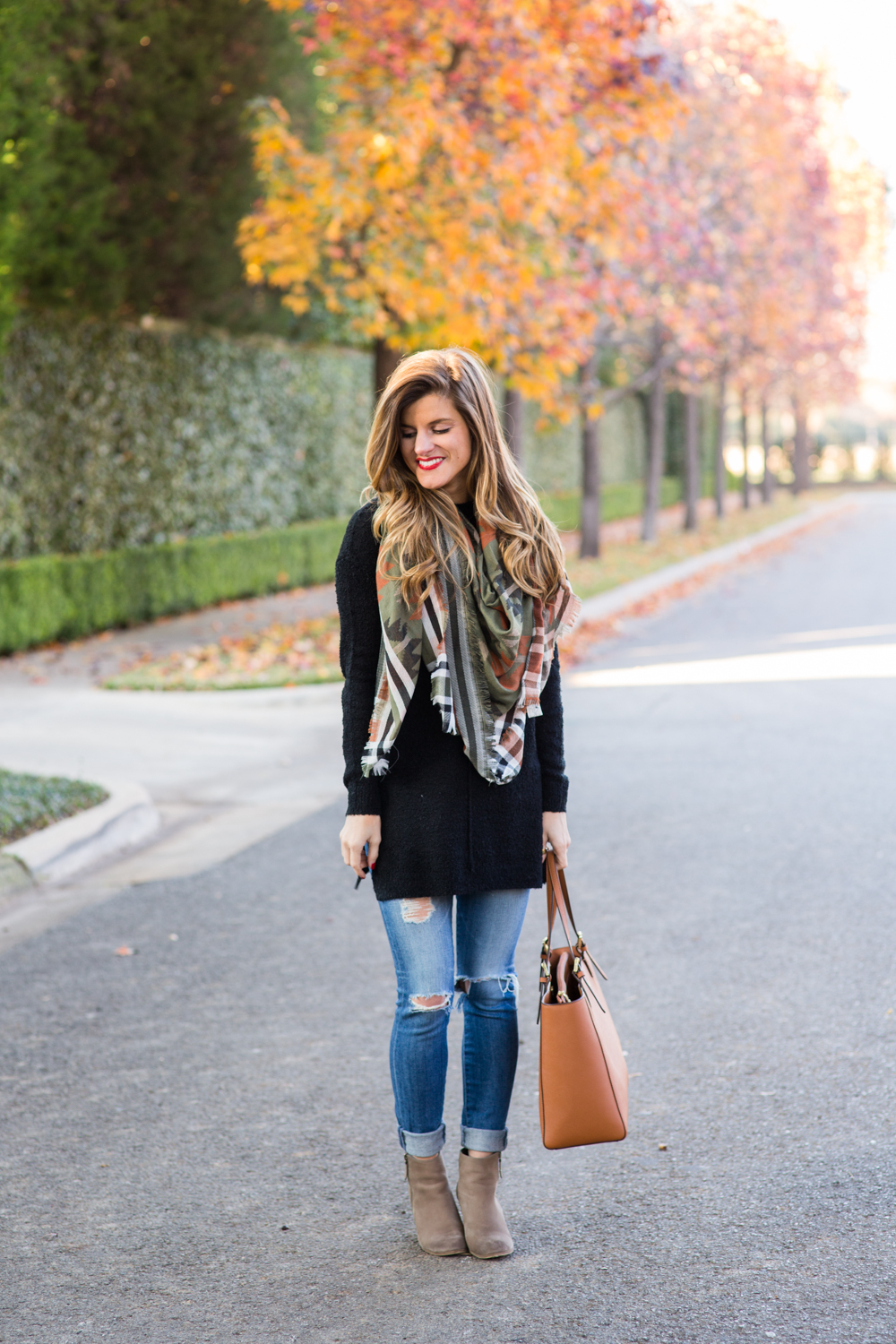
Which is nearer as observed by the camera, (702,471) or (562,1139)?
(562,1139)

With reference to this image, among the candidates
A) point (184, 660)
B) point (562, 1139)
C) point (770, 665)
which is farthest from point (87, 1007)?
point (770, 665)

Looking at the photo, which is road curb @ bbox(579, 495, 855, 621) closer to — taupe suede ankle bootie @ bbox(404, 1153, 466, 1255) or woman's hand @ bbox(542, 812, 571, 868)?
woman's hand @ bbox(542, 812, 571, 868)

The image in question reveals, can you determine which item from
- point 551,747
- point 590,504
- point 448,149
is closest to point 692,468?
point 590,504

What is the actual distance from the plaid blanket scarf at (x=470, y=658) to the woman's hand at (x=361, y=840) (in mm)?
107

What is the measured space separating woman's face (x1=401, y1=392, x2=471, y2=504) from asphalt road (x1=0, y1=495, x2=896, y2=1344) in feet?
5.54

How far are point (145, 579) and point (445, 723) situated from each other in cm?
1205

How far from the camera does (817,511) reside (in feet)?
139

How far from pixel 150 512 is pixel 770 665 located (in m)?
6.84

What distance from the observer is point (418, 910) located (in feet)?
9.79

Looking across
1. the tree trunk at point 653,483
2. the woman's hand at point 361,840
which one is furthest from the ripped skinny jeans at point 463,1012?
the tree trunk at point 653,483

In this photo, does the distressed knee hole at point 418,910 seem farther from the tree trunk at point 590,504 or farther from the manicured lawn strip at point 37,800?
the tree trunk at point 590,504

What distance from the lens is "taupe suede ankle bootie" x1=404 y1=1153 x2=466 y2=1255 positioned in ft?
10.0

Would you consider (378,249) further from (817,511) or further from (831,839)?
(817,511)

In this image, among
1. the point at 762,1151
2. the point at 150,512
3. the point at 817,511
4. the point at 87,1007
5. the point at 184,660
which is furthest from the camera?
the point at 817,511
